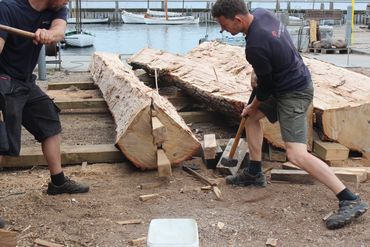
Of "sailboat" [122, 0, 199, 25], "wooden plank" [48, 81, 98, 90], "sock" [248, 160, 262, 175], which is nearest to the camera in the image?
"sock" [248, 160, 262, 175]

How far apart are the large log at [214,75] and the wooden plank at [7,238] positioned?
2845 mm

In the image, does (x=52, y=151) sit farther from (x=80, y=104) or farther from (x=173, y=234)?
(x=80, y=104)

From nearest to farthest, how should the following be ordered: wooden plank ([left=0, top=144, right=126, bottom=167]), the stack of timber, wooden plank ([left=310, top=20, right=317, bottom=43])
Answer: the stack of timber, wooden plank ([left=0, top=144, right=126, bottom=167]), wooden plank ([left=310, top=20, right=317, bottom=43])

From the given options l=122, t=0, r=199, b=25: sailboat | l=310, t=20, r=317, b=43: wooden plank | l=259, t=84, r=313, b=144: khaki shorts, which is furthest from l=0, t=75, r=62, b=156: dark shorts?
l=122, t=0, r=199, b=25: sailboat

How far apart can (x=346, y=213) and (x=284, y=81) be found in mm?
1088

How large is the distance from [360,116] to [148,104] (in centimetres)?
205

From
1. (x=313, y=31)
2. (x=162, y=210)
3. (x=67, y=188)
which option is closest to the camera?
(x=162, y=210)

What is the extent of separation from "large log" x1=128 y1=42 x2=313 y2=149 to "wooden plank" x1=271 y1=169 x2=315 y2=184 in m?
0.55

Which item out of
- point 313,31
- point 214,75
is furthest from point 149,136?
point 313,31

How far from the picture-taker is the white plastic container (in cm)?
233

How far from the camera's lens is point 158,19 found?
55906 millimetres

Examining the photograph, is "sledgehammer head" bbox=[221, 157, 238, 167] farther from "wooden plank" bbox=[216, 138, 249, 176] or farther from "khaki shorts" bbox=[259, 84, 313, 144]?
"khaki shorts" bbox=[259, 84, 313, 144]

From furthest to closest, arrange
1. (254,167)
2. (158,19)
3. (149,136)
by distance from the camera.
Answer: (158,19), (149,136), (254,167)

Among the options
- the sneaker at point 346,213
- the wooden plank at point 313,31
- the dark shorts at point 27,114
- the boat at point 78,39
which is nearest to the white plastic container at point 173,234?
the sneaker at point 346,213
